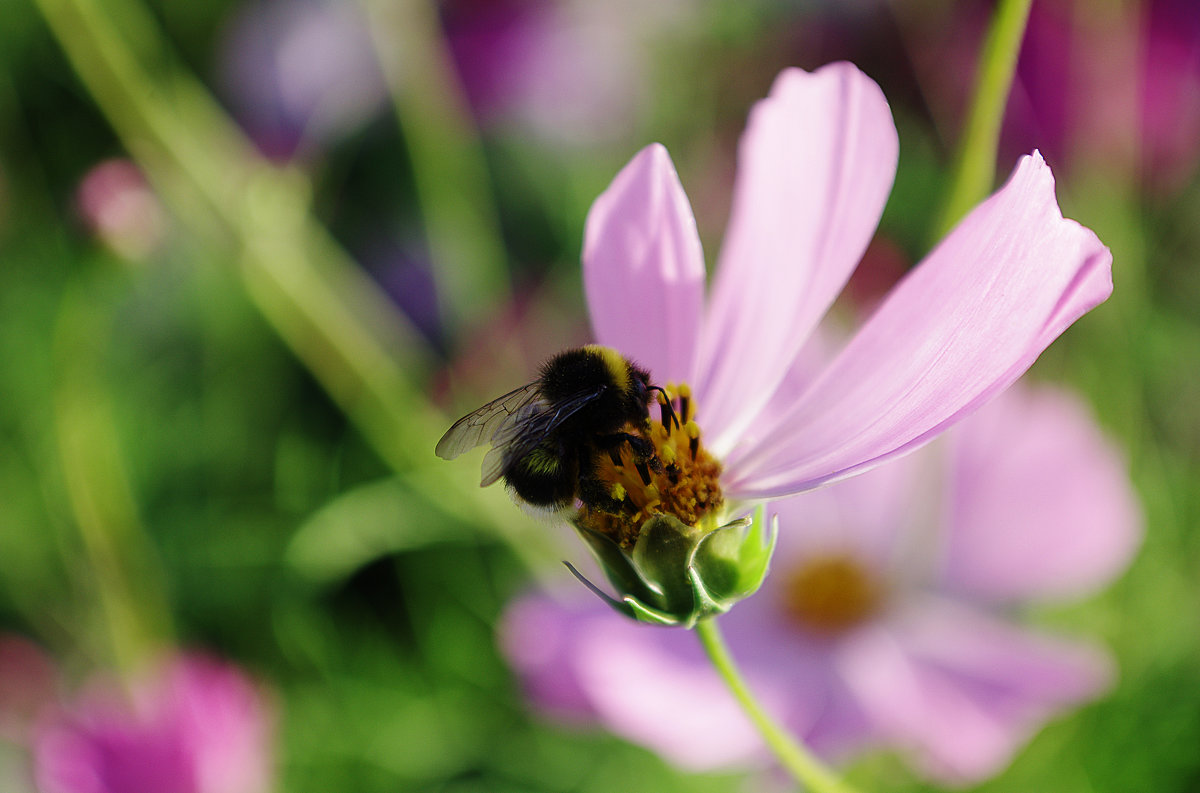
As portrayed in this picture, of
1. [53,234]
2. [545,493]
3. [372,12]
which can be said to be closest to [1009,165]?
[372,12]

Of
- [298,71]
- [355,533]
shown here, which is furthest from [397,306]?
[355,533]

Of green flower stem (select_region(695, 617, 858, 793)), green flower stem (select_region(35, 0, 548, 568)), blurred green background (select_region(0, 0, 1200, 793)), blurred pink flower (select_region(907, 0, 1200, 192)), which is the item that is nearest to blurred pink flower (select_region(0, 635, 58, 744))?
blurred green background (select_region(0, 0, 1200, 793))

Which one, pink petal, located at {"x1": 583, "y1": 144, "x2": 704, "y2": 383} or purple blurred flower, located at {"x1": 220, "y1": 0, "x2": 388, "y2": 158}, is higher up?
purple blurred flower, located at {"x1": 220, "y1": 0, "x2": 388, "y2": 158}

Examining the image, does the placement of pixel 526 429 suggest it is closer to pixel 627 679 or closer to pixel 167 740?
pixel 627 679

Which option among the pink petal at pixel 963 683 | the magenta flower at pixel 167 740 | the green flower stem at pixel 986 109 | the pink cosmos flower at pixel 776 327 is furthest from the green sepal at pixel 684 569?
the magenta flower at pixel 167 740

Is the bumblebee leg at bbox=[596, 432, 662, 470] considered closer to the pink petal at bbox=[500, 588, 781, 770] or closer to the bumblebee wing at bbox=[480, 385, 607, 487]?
the bumblebee wing at bbox=[480, 385, 607, 487]

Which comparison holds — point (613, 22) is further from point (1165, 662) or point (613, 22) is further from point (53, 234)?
point (1165, 662)

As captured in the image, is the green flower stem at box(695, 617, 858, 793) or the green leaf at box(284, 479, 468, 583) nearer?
the green flower stem at box(695, 617, 858, 793)
